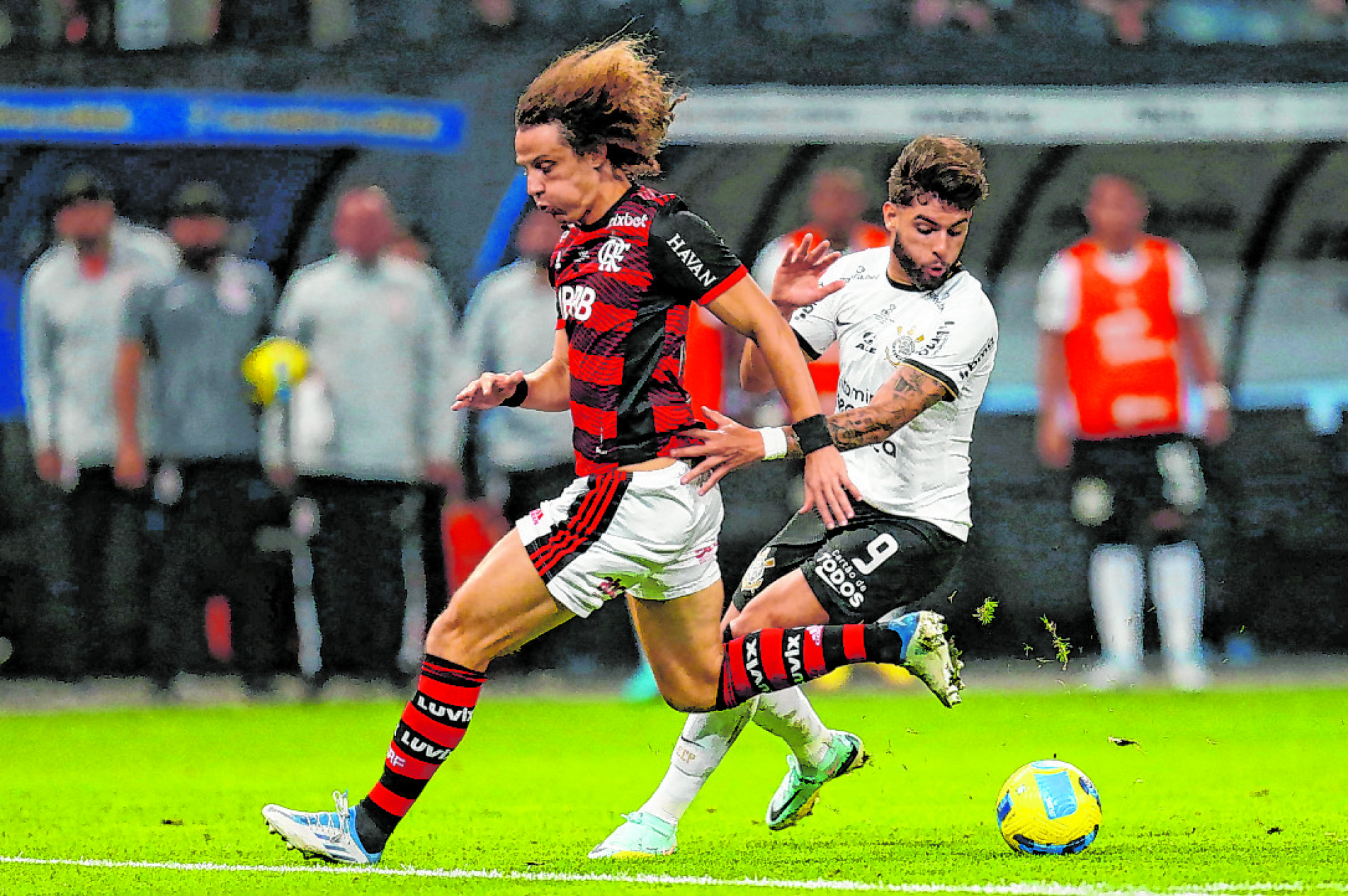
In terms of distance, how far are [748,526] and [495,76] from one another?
2907mm

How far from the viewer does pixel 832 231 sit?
10688 mm

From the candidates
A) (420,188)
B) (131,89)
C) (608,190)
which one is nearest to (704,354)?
(420,188)

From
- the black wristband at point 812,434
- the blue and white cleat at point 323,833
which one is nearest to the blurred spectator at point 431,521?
the blue and white cleat at point 323,833

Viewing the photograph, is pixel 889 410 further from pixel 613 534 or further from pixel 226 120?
pixel 226 120

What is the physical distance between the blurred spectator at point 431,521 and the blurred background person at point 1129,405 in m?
3.26

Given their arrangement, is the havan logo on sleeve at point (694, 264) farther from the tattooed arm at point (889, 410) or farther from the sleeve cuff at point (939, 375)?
the sleeve cuff at point (939, 375)

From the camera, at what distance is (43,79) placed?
1198 cm

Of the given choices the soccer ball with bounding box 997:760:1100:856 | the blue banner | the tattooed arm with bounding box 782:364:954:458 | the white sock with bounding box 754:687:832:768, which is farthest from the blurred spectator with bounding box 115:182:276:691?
the soccer ball with bounding box 997:760:1100:856

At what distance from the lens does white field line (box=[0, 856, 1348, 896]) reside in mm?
5465

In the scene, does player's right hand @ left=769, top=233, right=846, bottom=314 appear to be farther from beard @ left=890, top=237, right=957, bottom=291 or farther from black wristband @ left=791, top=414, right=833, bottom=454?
black wristband @ left=791, top=414, right=833, bottom=454

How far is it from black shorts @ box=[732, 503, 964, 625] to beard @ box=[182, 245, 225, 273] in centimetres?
548

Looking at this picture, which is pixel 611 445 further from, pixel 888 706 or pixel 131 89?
pixel 131 89

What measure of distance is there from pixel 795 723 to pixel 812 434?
1.22 metres

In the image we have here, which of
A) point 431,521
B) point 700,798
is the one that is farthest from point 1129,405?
point 700,798
